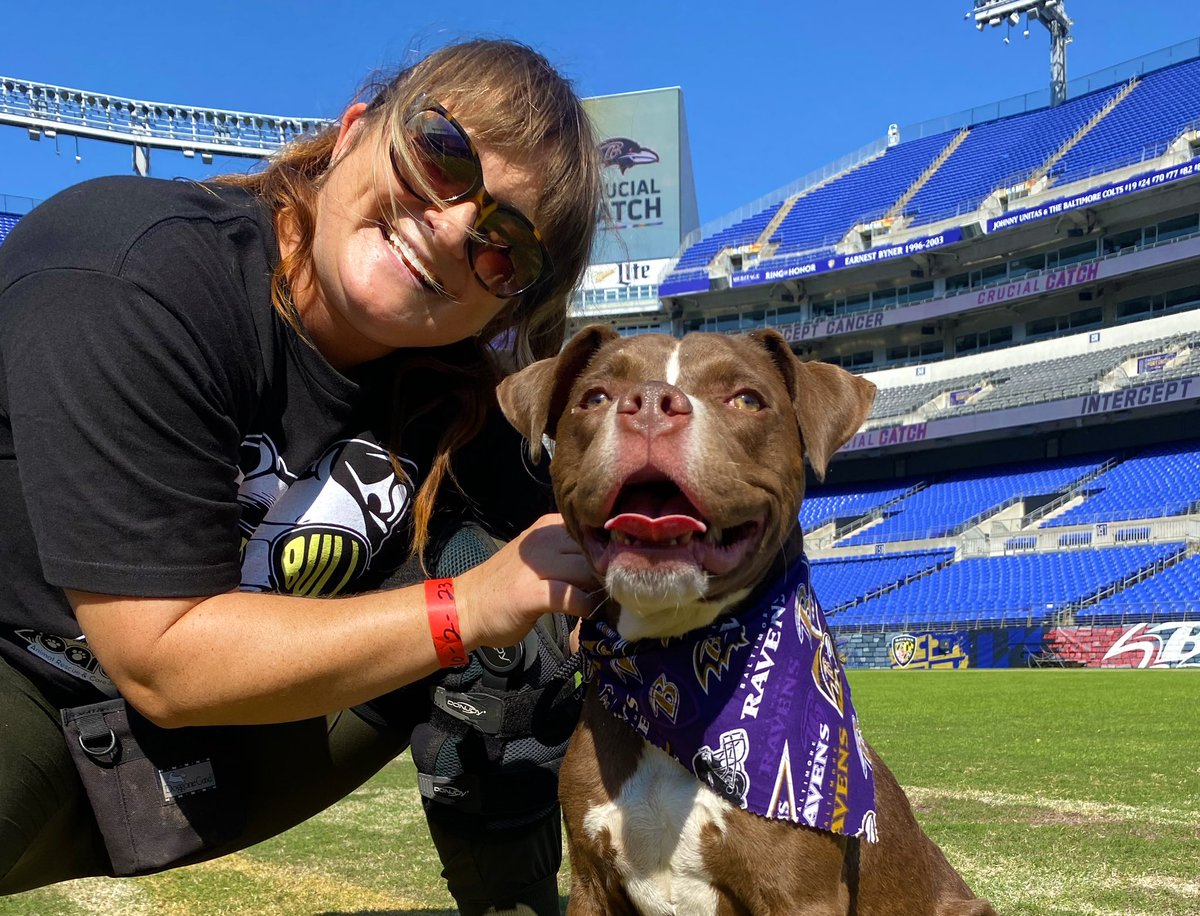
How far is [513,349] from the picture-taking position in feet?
10.8

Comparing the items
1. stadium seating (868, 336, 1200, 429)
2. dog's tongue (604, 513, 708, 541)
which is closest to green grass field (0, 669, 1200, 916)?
dog's tongue (604, 513, 708, 541)

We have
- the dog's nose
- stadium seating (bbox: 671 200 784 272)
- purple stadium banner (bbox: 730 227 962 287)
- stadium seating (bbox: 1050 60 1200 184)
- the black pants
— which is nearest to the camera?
the dog's nose

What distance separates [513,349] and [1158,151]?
1299 inches

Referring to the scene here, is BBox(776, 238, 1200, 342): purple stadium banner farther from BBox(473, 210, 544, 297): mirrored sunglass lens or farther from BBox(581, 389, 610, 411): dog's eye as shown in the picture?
BBox(581, 389, 610, 411): dog's eye

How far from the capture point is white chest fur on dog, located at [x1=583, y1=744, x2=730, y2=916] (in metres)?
2.38

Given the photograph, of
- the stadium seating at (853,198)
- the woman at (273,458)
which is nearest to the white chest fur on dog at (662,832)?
the woman at (273,458)

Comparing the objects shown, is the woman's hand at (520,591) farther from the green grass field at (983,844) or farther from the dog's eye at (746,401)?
the green grass field at (983,844)

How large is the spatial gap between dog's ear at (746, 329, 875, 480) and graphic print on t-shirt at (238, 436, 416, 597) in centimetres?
119

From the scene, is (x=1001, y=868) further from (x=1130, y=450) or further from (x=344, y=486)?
(x=1130, y=450)

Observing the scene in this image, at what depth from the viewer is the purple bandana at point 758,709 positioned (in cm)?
237

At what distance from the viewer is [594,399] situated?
8.27ft

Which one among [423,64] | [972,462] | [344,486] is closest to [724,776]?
[344,486]

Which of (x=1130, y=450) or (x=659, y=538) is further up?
(x=659, y=538)

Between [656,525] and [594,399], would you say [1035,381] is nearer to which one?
[594,399]
